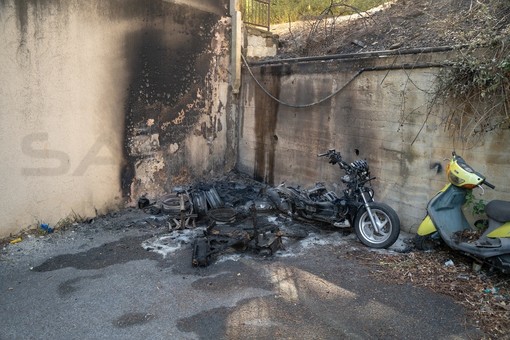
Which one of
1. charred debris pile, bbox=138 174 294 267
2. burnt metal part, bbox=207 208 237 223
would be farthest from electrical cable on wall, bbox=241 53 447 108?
burnt metal part, bbox=207 208 237 223

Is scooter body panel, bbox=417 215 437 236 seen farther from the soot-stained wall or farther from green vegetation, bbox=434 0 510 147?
the soot-stained wall

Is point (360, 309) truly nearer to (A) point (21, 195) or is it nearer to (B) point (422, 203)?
(B) point (422, 203)

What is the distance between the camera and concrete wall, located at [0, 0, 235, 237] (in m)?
4.92

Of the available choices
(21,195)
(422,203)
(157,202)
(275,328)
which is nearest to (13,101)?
(21,195)

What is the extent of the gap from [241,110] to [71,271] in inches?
189

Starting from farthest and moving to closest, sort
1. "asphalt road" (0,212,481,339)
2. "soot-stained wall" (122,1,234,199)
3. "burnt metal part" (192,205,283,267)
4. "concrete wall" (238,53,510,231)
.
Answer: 1. "soot-stained wall" (122,1,234,199)
2. "concrete wall" (238,53,510,231)
3. "burnt metal part" (192,205,283,267)
4. "asphalt road" (0,212,481,339)

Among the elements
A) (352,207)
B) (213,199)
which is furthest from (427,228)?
(213,199)

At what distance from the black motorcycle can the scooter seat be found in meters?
1.02

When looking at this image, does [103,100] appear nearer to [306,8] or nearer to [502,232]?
[502,232]

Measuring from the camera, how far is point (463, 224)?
434 centimetres

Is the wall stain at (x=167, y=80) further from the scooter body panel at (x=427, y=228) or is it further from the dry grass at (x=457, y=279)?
the scooter body panel at (x=427, y=228)

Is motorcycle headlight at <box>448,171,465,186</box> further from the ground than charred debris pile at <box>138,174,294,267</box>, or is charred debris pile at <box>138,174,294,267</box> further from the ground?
motorcycle headlight at <box>448,171,465,186</box>

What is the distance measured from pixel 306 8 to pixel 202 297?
9.08 m

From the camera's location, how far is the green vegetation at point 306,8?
8797 millimetres
